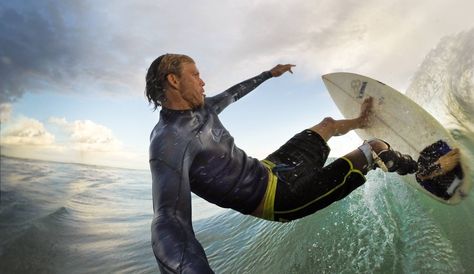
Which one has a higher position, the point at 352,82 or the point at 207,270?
the point at 352,82

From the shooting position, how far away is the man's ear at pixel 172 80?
3.18 m

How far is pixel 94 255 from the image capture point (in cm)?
964

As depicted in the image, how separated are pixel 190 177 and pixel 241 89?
173 centimetres

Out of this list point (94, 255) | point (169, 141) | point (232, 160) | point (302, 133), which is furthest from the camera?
point (94, 255)

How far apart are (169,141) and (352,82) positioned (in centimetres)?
437

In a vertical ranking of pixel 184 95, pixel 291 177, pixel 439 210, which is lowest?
pixel 439 210

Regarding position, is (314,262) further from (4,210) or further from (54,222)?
(4,210)

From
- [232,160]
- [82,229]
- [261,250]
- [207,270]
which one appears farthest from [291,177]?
[82,229]

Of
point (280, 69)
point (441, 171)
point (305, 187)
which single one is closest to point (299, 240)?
point (441, 171)

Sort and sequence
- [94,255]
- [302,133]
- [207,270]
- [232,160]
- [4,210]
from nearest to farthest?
1. [207,270]
2. [232,160]
3. [302,133]
4. [94,255]
5. [4,210]

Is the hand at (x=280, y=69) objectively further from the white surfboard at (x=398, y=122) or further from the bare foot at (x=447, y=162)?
the bare foot at (x=447, y=162)

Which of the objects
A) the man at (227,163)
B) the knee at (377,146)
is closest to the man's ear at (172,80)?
the man at (227,163)

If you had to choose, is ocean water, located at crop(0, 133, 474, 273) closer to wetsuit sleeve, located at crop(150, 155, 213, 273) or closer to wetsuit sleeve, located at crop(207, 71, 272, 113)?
wetsuit sleeve, located at crop(207, 71, 272, 113)

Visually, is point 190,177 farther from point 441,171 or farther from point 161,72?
point 441,171
